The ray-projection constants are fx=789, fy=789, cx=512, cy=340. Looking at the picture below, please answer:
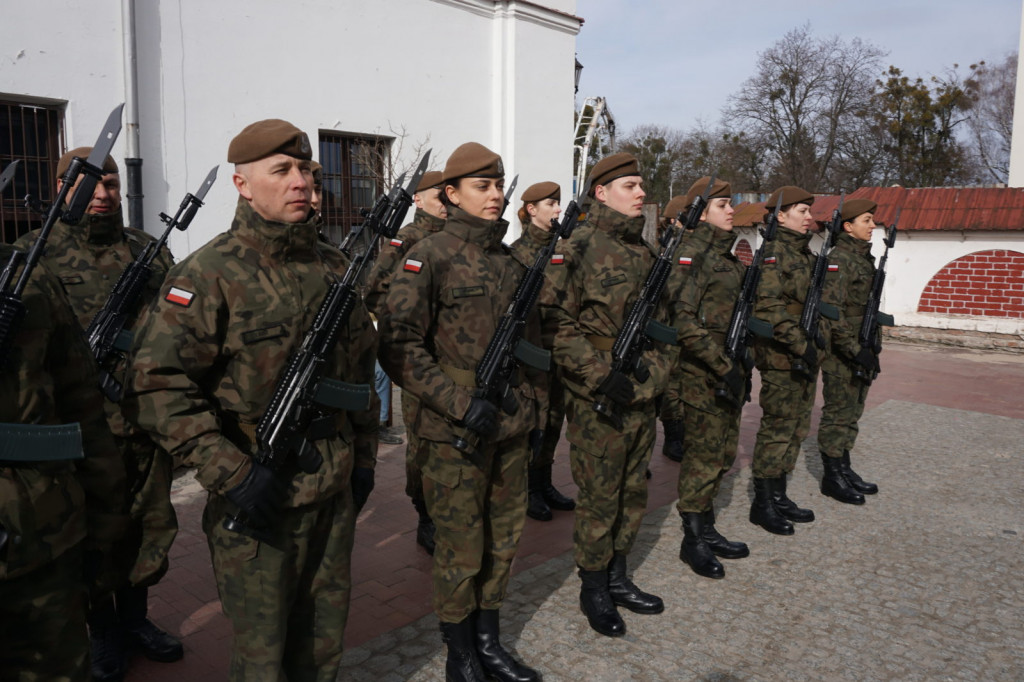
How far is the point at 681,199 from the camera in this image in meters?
6.50

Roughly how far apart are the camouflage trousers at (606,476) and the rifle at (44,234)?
2367 mm

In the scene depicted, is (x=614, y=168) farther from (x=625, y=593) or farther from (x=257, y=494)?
(x=257, y=494)

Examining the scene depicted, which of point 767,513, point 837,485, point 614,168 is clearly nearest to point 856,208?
point 837,485

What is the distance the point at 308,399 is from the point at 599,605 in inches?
78.4

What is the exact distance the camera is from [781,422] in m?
5.11

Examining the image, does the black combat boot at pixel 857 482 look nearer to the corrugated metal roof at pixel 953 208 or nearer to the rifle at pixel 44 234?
the rifle at pixel 44 234

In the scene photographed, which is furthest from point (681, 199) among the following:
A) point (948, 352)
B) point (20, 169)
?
point (948, 352)

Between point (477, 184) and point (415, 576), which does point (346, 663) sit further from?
point (477, 184)

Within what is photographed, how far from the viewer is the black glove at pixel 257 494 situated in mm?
2209

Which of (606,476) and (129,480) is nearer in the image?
(129,480)

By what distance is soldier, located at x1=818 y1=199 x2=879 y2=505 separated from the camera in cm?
557

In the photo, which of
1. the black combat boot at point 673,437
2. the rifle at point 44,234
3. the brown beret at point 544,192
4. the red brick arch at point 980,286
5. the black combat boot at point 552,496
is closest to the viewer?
the rifle at point 44,234

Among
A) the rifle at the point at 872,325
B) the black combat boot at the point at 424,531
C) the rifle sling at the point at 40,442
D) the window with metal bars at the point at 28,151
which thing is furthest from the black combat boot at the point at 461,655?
the window with metal bars at the point at 28,151

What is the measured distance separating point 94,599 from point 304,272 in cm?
170
